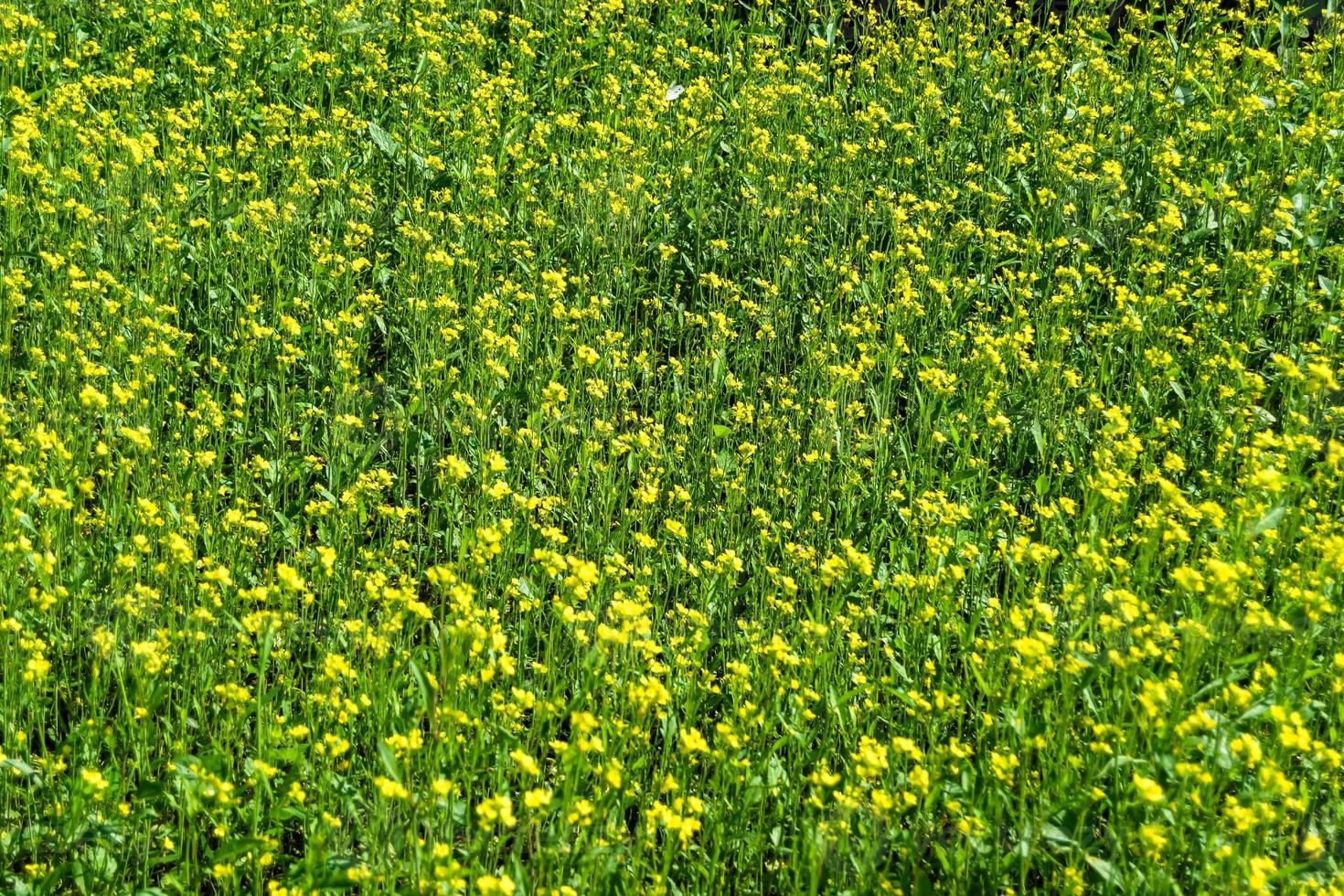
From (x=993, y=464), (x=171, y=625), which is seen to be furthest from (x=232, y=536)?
(x=993, y=464)

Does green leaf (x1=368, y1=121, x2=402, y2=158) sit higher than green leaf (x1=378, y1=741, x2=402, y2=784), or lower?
higher

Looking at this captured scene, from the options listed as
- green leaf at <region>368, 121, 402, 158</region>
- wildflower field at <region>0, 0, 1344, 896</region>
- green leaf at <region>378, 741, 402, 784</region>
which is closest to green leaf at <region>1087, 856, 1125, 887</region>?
wildflower field at <region>0, 0, 1344, 896</region>

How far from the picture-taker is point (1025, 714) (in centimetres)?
324

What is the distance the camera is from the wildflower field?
2.97 meters

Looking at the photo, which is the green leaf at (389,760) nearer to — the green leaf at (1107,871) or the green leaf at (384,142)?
the green leaf at (1107,871)

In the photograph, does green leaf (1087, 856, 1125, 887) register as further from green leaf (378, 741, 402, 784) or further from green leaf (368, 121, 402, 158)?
green leaf (368, 121, 402, 158)

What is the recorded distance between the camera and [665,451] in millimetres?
4375

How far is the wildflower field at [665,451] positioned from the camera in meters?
2.97

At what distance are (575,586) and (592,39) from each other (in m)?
4.44

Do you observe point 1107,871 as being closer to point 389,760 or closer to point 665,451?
point 389,760

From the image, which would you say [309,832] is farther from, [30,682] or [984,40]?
[984,40]

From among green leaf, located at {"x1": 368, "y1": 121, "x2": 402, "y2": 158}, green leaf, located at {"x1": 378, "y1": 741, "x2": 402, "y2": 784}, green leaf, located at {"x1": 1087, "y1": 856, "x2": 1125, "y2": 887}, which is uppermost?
green leaf, located at {"x1": 368, "y1": 121, "x2": 402, "y2": 158}

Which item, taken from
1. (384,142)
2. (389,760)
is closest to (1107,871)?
(389,760)

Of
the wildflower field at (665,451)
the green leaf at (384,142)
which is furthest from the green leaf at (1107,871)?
the green leaf at (384,142)
